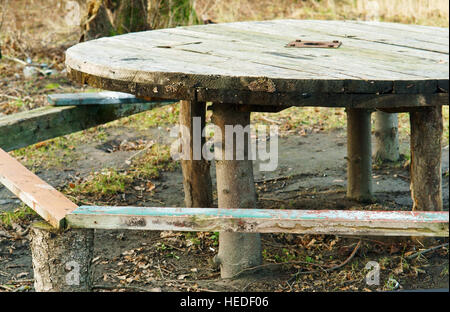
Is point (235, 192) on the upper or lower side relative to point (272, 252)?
upper

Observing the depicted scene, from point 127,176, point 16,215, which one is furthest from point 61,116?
point 127,176

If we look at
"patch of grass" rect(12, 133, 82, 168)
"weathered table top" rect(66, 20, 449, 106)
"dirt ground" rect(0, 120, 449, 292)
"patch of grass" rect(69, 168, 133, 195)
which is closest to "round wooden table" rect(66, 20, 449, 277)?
"weathered table top" rect(66, 20, 449, 106)

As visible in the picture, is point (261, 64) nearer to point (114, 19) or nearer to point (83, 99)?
point (83, 99)

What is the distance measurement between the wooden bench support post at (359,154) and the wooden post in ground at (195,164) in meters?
0.84

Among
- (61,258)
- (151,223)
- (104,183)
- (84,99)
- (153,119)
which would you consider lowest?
(104,183)

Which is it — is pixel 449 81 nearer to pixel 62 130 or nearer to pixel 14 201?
pixel 62 130

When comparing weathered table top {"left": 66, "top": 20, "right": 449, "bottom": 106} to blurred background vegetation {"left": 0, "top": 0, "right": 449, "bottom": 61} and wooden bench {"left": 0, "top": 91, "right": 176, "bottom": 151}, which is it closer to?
wooden bench {"left": 0, "top": 91, "right": 176, "bottom": 151}

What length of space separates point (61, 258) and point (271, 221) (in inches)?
26.6

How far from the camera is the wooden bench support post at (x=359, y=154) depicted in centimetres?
388

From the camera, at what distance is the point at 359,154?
12.9 ft

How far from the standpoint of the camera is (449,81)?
2404 mm

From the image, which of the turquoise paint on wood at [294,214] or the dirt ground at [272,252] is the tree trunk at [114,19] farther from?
the turquoise paint on wood at [294,214]

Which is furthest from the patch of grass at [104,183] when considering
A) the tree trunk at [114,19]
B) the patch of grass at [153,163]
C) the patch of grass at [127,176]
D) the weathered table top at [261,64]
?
the tree trunk at [114,19]

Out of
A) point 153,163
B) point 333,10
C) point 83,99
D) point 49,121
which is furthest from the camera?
point 333,10
